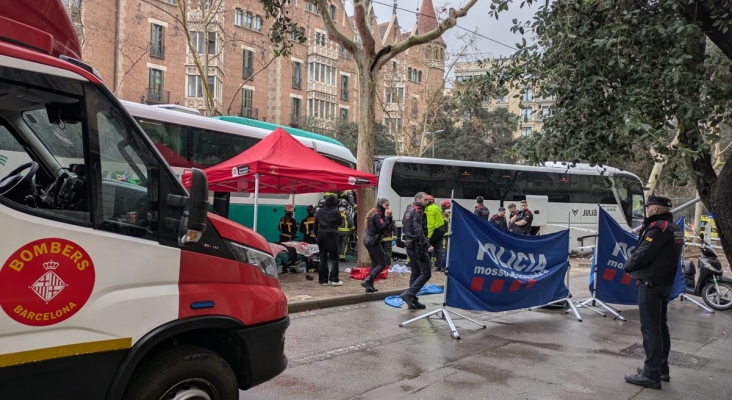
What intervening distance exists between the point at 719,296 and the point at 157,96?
115 ft

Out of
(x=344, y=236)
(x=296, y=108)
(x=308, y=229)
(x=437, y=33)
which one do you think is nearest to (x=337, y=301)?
(x=308, y=229)

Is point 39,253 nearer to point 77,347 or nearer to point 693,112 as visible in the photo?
point 77,347

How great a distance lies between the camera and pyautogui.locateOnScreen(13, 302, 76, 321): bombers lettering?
2637 millimetres

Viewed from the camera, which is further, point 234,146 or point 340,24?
point 340,24

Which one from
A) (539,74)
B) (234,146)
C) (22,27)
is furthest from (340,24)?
(22,27)

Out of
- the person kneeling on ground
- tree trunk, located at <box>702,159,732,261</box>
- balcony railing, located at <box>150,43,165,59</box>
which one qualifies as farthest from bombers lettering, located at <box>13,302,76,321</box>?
balcony railing, located at <box>150,43,165,59</box>

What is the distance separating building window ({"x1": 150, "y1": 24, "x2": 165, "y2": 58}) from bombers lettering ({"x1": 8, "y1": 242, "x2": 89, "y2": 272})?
1450 inches

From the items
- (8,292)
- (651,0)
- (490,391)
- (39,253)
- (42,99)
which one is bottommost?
(490,391)

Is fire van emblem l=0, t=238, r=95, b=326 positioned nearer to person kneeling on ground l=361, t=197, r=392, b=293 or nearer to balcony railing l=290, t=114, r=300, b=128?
person kneeling on ground l=361, t=197, r=392, b=293

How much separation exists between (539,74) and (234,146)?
354 inches

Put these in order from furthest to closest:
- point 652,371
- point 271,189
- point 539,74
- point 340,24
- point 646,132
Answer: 1. point 340,24
2. point 271,189
3. point 539,74
4. point 652,371
5. point 646,132

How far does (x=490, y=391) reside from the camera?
5379 millimetres

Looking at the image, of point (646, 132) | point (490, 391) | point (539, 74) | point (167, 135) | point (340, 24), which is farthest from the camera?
point (340, 24)

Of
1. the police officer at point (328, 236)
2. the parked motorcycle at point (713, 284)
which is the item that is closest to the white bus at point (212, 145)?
the police officer at point (328, 236)
